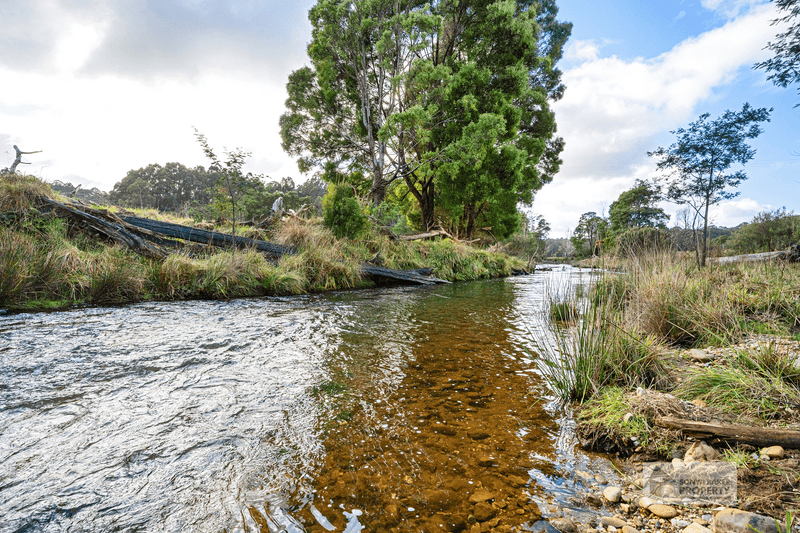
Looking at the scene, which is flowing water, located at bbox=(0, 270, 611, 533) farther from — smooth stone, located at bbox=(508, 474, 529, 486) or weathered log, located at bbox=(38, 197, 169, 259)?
weathered log, located at bbox=(38, 197, 169, 259)

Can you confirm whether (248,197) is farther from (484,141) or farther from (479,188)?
(479,188)

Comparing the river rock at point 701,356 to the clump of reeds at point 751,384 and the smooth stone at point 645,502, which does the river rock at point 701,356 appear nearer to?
the clump of reeds at point 751,384

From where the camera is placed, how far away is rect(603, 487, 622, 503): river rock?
53.6 inches

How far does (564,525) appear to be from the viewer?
1.22 m

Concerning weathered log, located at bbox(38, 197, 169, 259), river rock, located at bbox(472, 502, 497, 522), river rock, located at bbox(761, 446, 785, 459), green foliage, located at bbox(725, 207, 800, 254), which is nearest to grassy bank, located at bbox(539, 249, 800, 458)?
river rock, located at bbox(761, 446, 785, 459)

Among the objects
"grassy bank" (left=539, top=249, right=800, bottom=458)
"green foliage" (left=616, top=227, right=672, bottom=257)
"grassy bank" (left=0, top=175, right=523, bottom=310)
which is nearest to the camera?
"grassy bank" (left=539, top=249, right=800, bottom=458)

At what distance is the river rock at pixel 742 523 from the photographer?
1.04 metres

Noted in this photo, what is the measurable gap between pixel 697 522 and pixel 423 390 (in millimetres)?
1629

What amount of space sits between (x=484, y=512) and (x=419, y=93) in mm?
14403

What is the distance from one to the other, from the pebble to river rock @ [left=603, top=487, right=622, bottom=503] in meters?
0.11

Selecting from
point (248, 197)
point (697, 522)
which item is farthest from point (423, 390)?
point (248, 197)

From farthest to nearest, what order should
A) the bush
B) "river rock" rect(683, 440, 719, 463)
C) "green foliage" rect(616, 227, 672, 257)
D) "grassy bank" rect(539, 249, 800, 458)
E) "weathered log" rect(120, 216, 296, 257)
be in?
the bush, "weathered log" rect(120, 216, 296, 257), "green foliage" rect(616, 227, 672, 257), "grassy bank" rect(539, 249, 800, 458), "river rock" rect(683, 440, 719, 463)

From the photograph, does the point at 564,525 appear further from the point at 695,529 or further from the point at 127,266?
the point at 127,266

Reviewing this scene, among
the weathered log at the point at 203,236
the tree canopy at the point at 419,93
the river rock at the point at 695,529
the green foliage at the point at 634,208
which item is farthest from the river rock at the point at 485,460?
the green foliage at the point at 634,208
